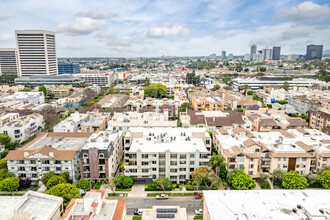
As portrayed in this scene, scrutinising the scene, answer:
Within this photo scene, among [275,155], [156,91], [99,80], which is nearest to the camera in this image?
[275,155]

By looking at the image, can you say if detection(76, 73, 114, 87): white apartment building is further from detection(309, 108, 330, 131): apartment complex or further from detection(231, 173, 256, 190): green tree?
detection(231, 173, 256, 190): green tree

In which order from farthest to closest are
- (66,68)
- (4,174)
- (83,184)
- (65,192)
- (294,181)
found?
(66,68) < (4,174) < (83,184) < (294,181) < (65,192)

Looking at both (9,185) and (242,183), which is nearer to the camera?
(242,183)

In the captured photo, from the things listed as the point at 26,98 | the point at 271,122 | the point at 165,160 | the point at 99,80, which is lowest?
the point at 165,160

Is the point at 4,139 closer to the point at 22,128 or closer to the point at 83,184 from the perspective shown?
the point at 22,128

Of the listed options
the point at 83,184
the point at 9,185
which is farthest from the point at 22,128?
the point at 83,184

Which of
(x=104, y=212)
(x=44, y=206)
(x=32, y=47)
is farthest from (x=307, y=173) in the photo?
(x=32, y=47)

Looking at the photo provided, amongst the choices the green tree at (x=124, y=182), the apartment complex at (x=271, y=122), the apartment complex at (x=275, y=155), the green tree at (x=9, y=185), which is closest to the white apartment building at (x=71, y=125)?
the green tree at (x=9, y=185)
